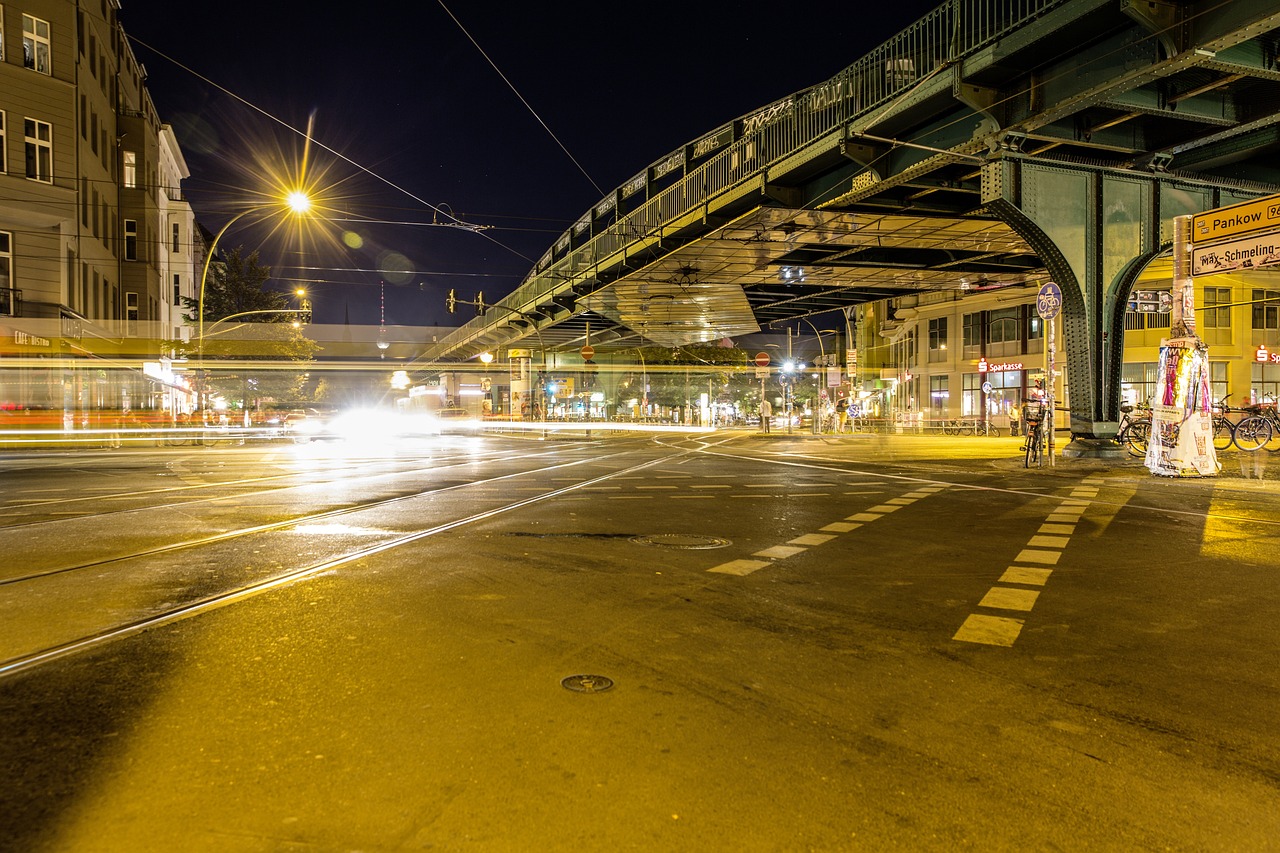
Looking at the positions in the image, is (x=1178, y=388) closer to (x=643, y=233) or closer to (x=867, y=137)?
(x=867, y=137)

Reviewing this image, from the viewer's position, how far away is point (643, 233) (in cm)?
2570

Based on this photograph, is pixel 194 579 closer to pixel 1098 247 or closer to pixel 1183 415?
pixel 1183 415

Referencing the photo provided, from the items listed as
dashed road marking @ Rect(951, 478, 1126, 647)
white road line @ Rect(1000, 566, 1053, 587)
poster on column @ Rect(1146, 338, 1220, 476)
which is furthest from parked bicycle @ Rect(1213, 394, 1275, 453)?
white road line @ Rect(1000, 566, 1053, 587)

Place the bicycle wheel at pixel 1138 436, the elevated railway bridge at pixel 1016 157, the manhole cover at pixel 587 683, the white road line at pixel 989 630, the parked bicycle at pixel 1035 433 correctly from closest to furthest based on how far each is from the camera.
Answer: the manhole cover at pixel 587 683 < the white road line at pixel 989 630 < the elevated railway bridge at pixel 1016 157 < the parked bicycle at pixel 1035 433 < the bicycle wheel at pixel 1138 436

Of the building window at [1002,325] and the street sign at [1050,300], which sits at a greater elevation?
the building window at [1002,325]

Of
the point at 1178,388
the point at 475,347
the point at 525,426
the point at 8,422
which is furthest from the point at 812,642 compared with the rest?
the point at 475,347

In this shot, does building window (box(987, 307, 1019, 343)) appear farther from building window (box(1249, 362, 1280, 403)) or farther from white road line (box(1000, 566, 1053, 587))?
white road line (box(1000, 566, 1053, 587))

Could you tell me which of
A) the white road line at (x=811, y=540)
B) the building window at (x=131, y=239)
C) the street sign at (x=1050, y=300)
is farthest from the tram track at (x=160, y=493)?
the building window at (x=131, y=239)

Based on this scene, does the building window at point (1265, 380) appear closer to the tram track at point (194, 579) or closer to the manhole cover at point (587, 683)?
the tram track at point (194, 579)

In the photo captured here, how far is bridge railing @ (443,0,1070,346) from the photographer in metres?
13.8

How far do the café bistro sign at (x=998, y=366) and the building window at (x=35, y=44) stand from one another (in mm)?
46721

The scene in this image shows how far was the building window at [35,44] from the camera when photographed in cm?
2995

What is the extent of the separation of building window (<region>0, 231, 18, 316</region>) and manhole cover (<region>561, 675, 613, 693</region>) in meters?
34.7

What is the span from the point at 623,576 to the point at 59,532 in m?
A: 6.82
